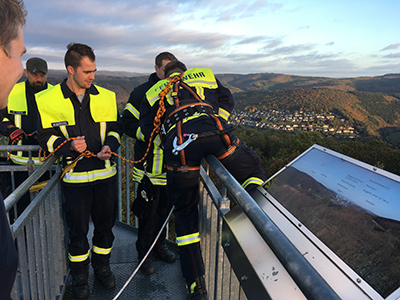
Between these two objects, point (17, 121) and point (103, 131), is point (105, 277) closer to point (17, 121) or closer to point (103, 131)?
point (103, 131)

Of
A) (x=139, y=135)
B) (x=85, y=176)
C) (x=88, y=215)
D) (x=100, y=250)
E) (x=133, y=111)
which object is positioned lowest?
(x=100, y=250)

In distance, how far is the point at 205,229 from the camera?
2414 millimetres

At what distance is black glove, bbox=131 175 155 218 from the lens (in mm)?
3172

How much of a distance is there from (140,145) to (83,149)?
788 mm

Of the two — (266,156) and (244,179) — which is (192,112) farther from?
(266,156)

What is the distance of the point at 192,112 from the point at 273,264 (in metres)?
1.56

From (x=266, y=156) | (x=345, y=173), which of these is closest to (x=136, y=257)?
(x=345, y=173)

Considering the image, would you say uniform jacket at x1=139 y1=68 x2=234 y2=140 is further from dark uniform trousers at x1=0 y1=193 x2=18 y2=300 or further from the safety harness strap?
dark uniform trousers at x1=0 y1=193 x2=18 y2=300

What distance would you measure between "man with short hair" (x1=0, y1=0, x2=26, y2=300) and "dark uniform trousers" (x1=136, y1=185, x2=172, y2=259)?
2.36 metres

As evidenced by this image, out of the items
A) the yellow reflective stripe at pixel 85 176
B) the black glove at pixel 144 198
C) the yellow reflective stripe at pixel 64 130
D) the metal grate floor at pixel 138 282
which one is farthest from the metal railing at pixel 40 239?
the black glove at pixel 144 198

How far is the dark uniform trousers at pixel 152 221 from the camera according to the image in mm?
3289

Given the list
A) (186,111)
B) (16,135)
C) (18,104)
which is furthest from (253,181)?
(18,104)

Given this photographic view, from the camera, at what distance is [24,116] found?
151 inches

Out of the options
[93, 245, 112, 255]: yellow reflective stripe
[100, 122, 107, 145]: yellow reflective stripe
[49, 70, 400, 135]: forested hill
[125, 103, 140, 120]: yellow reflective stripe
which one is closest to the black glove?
[93, 245, 112, 255]: yellow reflective stripe
